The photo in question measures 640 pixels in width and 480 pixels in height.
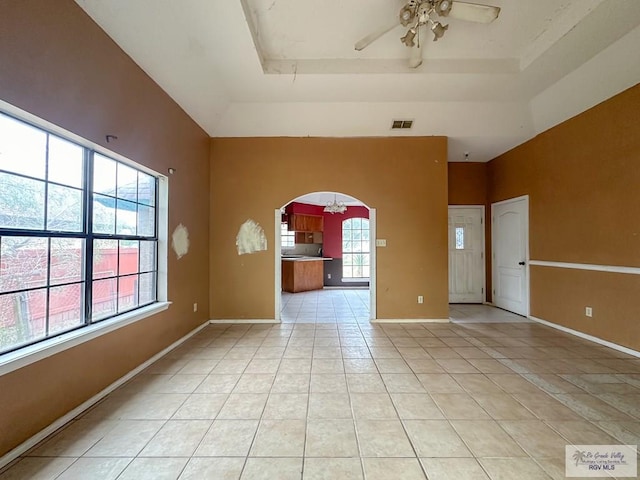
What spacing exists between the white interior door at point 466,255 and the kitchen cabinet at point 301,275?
147 inches

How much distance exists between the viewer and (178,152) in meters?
3.39

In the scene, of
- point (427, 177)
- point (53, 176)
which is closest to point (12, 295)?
point (53, 176)

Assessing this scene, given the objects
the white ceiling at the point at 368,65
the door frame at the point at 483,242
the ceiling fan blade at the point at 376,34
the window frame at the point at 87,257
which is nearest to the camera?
the window frame at the point at 87,257

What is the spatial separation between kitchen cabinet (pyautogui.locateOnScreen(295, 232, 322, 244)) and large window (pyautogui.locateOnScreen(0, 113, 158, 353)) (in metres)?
A: 5.83

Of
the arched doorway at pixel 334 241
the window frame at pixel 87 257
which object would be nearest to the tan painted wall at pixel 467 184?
the arched doorway at pixel 334 241

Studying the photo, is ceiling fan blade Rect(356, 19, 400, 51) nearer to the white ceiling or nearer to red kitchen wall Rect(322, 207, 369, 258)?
the white ceiling

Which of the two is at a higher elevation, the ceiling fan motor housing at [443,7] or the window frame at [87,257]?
the ceiling fan motor housing at [443,7]

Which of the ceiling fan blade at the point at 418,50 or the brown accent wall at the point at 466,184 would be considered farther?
the brown accent wall at the point at 466,184

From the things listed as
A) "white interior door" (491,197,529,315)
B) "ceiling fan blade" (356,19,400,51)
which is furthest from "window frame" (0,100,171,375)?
"white interior door" (491,197,529,315)

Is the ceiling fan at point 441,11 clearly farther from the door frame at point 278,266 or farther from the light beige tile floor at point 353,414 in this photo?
the light beige tile floor at point 353,414

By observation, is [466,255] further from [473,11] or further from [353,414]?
[353,414]

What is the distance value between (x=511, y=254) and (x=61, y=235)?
20.1 ft

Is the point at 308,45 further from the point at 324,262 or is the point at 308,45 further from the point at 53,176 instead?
the point at 324,262

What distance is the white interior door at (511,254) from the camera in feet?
15.0
